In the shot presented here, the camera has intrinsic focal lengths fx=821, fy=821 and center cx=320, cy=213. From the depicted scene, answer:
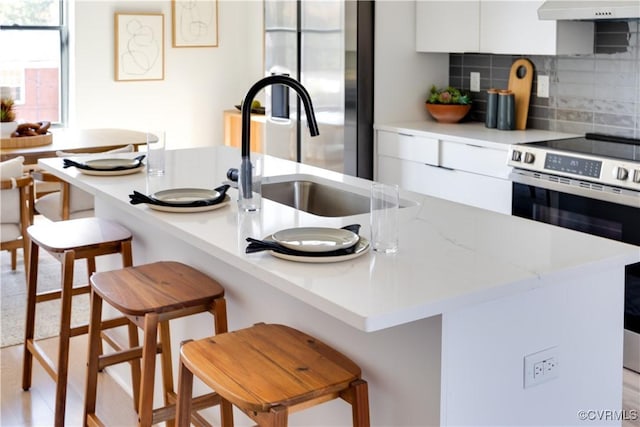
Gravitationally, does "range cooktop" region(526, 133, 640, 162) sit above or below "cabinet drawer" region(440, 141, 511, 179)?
above

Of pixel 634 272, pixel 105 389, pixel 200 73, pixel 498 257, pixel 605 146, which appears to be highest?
pixel 200 73

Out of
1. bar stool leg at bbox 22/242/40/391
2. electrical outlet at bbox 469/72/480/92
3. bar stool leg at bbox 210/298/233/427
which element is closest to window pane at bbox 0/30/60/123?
electrical outlet at bbox 469/72/480/92

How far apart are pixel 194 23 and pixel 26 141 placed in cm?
274

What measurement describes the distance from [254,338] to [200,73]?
5701mm

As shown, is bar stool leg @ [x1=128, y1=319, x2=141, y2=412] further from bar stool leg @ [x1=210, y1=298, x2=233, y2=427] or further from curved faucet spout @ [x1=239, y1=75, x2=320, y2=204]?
curved faucet spout @ [x1=239, y1=75, x2=320, y2=204]

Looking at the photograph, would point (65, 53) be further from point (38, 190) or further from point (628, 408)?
point (628, 408)

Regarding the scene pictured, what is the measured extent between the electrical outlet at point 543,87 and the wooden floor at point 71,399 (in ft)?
5.67

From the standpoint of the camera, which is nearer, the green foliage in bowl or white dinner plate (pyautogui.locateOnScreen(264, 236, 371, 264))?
white dinner plate (pyautogui.locateOnScreen(264, 236, 371, 264))

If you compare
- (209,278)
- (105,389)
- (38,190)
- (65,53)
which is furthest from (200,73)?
(209,278)

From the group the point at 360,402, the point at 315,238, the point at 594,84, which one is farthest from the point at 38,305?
the point at 594,84

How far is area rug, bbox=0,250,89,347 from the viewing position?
13.7 feet

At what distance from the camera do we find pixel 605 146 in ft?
13.1

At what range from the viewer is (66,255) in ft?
9.69

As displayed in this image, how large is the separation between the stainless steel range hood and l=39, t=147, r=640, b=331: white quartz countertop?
159cm
